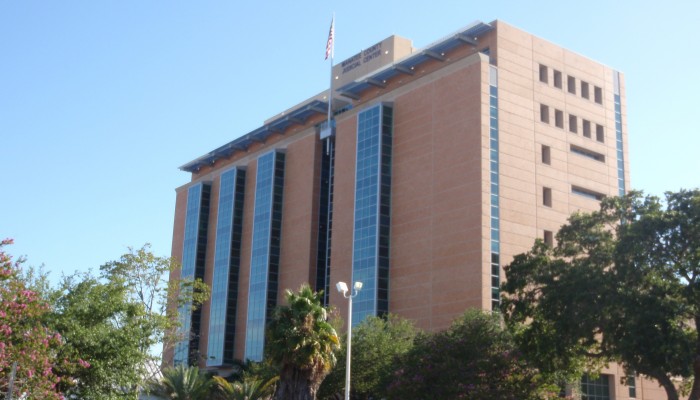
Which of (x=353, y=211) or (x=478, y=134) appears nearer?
(x=478, y=134)

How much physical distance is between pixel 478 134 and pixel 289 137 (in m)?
32.5

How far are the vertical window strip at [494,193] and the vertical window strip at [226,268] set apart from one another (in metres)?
38.1


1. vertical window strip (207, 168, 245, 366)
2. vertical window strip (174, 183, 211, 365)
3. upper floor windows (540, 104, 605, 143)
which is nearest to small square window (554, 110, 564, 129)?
upper floor windows (540, 104, 605, 143)

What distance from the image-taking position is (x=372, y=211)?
80.5m

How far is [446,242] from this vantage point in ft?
238

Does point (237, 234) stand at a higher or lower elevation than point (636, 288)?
higher

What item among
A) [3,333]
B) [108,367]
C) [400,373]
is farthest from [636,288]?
[3,333]

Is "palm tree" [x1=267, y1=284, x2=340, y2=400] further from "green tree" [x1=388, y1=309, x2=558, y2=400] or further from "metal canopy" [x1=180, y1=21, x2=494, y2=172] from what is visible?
"metal canopy" [x1=180, y1=21, x2=494, y2=172]

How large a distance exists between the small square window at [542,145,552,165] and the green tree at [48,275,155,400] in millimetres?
42555

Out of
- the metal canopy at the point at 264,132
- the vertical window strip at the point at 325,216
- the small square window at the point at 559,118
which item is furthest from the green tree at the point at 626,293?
the metal canopy at the point at 264,132

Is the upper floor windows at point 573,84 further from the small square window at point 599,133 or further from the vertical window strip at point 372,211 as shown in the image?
the vertical window strip at point 372,211

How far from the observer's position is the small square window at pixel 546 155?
3022 inches

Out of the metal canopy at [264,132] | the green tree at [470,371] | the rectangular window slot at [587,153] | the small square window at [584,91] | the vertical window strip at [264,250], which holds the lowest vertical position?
the green tree at [470,371]

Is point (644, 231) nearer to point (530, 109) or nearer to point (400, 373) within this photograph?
point (400, 373)
